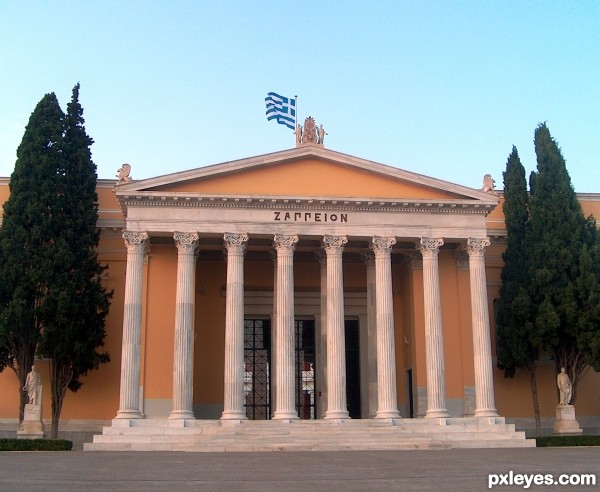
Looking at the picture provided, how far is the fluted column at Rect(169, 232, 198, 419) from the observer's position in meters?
29.6

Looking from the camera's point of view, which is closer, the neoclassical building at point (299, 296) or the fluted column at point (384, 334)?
the fluted column at point (384, 334)

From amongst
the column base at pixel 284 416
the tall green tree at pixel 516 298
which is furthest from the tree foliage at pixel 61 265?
the tall green tree at pixel 516 298

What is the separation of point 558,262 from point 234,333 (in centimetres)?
1407

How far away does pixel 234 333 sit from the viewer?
3027 cm

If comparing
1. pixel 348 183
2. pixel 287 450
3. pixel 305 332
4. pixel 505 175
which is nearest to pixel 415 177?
pixel 348 183

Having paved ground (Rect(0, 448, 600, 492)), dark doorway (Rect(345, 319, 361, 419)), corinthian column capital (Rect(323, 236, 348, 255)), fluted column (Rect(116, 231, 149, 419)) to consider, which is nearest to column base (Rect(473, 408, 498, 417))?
dark doorway (Rect(345, 319, 361, 419))

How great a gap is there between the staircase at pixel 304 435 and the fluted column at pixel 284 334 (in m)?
0.76

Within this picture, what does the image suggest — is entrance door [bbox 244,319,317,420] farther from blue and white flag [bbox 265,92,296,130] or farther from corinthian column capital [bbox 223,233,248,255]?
blue and white flag [bbox 265,92,296,130]

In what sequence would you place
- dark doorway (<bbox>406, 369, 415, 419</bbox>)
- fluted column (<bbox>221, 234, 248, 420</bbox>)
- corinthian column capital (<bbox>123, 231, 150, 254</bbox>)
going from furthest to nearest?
dark doorway (<bbox>406, 369, 415, 419</bbox>) < corinthian column capital (<bbox>123, 231, 150, 254</bbox>) < fluted column (<bbox>221, 234, 248, 420</bbox>)

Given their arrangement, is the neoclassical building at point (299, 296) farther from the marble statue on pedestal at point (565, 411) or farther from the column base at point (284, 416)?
the marble statue on pedestal at point (565, 411)

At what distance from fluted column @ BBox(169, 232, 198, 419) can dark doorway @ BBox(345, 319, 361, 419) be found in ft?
27.2

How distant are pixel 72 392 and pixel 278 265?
10493mm

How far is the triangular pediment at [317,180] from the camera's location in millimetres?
31688

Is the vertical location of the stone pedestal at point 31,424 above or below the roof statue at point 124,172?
below
